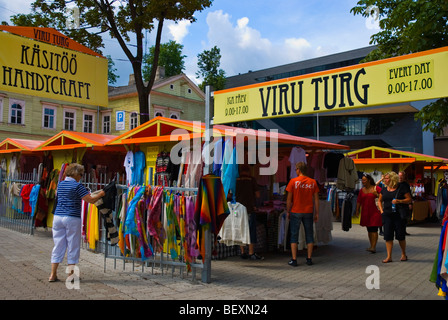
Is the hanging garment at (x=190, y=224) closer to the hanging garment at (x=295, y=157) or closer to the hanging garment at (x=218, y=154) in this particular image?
the hanging garment at (x=218, y=154)

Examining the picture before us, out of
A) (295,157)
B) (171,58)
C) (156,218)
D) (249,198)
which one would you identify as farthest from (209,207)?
(171,58)

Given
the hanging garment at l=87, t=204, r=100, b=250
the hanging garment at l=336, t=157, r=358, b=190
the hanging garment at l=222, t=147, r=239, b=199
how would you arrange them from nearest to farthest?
the hanging garment at l=222, t=147, r=239, b=199 → the hanging garment at l=87, t=204, r=100, b=250 → the hanging garment at l=336, t=157, r=358, b=190

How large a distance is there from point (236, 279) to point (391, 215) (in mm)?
3615

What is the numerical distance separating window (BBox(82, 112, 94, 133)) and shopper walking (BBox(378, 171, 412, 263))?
27942mm

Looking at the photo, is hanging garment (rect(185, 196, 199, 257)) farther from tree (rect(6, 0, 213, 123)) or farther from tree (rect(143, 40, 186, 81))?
tree (rect(143, 40, 186, 81))

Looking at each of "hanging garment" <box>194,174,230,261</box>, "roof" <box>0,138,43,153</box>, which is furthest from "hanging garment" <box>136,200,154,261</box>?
"roof" <box>0,138,43,153</box>

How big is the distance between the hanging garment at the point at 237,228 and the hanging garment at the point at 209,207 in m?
1.42

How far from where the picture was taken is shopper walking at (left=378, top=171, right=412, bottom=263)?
770cm

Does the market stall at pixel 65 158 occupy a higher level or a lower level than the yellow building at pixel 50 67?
lower

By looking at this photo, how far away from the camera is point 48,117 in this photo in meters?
29.1

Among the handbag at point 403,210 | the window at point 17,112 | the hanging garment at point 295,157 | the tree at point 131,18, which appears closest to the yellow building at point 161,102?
the window at point 17,112

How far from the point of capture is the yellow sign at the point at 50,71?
530 cm
